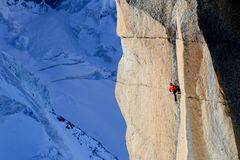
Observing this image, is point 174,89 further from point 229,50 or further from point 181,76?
point 229,50

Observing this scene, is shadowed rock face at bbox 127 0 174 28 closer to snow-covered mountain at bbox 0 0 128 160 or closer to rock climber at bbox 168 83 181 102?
rock climber at bbox 168 83 181 102

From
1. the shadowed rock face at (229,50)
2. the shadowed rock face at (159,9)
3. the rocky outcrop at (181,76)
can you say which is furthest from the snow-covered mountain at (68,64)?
the shadowed rock face at (229,50)

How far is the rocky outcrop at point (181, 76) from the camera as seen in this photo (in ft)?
20.4

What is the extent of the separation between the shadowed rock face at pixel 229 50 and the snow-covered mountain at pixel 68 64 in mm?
35139

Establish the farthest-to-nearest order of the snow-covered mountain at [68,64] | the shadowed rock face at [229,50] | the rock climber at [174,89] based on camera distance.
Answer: the snow-covered mountain at [68,64] → the rock climber at [174,89] → the shadowed rock face at [229,50]

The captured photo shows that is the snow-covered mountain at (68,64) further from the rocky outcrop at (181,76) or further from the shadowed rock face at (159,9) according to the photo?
the shadowed rock face at (159,9)

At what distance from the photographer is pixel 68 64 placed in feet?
265

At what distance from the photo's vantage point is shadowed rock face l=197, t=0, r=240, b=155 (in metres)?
6.18

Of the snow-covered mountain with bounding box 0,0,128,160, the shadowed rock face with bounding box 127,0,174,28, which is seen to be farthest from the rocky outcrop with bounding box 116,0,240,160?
the snow-covered mountain with bounding box 0,0,128,160

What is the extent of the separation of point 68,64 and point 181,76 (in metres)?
74.1

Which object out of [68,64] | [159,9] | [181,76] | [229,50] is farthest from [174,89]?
[68,64]

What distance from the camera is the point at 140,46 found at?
26.2ft

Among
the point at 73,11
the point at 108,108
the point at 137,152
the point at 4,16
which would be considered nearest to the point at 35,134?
the point at 137,152

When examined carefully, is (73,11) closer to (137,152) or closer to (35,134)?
(35,134)
